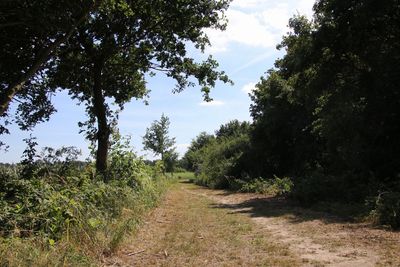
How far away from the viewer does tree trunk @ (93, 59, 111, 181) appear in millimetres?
18375

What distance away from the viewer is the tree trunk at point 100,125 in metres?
18.4

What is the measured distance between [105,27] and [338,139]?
11153mm

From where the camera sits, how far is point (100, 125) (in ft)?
62.0

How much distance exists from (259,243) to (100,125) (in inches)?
435

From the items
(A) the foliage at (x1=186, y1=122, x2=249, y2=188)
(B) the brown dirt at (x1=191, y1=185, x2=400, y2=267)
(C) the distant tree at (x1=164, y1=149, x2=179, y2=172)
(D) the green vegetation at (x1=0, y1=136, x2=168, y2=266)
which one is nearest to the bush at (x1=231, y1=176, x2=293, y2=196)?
(A) the foliage at (x1=186, y1=122, x2=249, y2=188)

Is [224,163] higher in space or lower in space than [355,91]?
lower

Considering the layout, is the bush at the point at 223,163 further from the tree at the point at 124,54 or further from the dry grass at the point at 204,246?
the dry grass at the point at 204,246

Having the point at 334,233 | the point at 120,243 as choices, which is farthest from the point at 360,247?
the point at 120,243

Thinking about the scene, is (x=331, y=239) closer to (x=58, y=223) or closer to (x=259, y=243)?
(x=259, y=243)

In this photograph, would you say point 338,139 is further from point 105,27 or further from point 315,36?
point 105,27

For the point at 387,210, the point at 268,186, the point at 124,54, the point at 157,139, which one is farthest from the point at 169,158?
the point at 387,210

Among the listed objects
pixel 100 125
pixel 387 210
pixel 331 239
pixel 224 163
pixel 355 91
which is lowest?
pixel 331 239

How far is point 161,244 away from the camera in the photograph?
33.3ft

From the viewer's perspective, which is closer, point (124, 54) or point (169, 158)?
point (124, 54)
